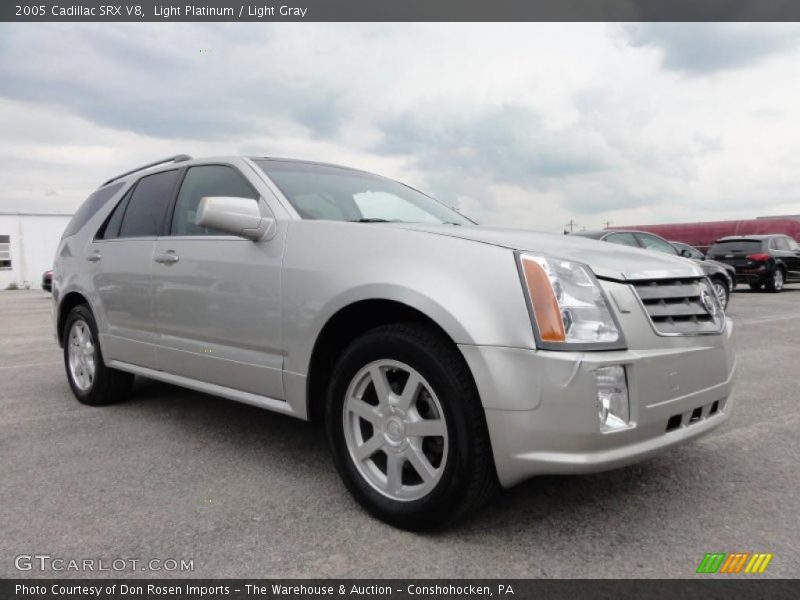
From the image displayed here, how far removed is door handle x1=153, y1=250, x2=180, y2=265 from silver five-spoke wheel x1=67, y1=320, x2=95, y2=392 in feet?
4.08

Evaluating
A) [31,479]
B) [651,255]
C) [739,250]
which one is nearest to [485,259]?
[651,255]

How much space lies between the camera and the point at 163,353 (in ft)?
11.7

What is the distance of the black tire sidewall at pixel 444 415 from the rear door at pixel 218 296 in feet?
1.40

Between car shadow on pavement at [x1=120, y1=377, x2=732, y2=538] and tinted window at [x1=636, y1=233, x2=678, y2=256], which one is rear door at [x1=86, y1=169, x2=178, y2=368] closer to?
car shadow on pavement at [x1=120, y1=377, x2=732, y2=538]

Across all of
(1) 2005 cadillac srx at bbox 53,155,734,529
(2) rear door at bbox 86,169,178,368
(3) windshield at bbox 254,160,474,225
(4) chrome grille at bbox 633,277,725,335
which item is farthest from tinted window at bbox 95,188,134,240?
(4) chrome grille at bbox 633,277,725,335

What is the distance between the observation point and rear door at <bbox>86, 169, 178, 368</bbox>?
374cm

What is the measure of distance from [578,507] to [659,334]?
2.80ft

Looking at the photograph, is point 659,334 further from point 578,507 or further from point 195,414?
point 195,414

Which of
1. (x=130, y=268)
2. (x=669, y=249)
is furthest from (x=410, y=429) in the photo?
(x=669, y=249)

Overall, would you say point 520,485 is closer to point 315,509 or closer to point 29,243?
point 315,509

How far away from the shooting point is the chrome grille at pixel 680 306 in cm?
228

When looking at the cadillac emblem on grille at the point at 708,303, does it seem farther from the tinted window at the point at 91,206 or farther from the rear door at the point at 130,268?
the tinted window at the point at 91,206
